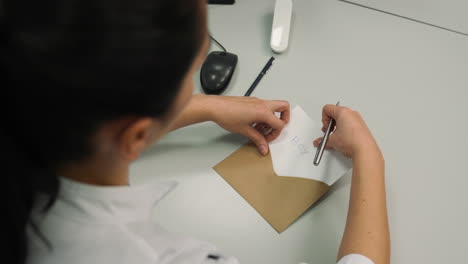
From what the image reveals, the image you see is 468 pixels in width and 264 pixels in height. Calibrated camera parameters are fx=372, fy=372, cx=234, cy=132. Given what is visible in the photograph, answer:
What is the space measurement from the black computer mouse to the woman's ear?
37 cm

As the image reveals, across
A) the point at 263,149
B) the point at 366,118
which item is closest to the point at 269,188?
the point at 263,149

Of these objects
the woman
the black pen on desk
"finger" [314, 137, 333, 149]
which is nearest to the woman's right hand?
"finger" [314, 137, 333, 149]

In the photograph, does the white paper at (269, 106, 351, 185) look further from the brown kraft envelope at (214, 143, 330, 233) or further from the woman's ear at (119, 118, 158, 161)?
the woman's ear at (119, 118, 158, 161)

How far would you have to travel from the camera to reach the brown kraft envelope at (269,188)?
1.94 feet

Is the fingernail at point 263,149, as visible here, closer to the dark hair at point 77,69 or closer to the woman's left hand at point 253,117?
the woman's left hand at point 253,117

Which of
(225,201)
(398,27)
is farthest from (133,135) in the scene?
(398,27)

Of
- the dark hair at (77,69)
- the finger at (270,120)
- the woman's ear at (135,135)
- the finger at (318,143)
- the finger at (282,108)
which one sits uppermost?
the dark hair at (77,69)

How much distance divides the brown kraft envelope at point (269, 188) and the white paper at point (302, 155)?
0.01 meters

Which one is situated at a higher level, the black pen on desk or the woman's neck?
the black pen on desk

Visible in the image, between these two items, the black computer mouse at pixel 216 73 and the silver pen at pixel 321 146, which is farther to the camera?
the black computer mouse at pixel 216 73

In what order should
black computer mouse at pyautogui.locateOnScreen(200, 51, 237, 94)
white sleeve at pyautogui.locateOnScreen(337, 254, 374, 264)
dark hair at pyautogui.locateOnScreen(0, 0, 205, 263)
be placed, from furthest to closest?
black computer mouse at pyautogui.locateOnScreen(200, 51, 237, 94) < white sleeve at pyautogui.locateOnScreen(337, 254, 374, 264) < dark hair at pyautogui.locateOnScreen(0, 0, 205, 263)

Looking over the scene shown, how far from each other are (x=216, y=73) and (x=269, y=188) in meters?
0.27

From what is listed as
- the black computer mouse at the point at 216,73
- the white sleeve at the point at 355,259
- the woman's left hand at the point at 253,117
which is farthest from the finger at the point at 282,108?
the white sleeve at the point at 355,259

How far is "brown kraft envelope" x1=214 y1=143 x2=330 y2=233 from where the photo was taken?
59cm
